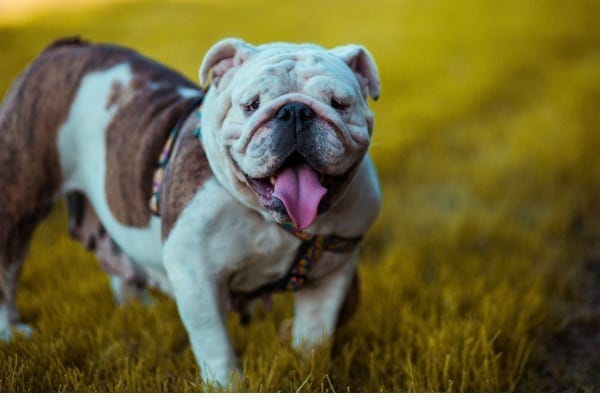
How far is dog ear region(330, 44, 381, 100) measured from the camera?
242cm

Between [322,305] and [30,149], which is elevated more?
[30,149]

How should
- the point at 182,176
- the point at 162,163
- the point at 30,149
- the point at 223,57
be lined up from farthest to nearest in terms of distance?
the point at 30,149 → the point at 162,163 → the point at 182,176 → the point at 223,57

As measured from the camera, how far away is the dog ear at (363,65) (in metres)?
2.42

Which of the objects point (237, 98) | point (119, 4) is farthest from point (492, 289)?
point (119, 4)

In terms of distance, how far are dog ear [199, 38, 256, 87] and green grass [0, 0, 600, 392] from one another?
81 centimetres

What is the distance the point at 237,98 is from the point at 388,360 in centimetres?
126

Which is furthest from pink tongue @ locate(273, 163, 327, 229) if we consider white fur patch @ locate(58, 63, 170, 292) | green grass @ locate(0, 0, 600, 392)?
white fur patch @ locate(58, 63, 170, 292)

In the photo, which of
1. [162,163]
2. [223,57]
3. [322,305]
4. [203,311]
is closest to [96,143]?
[162,163]

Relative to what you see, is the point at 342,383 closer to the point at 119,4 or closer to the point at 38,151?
the point at 38,151

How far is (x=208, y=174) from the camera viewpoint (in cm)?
A: 250

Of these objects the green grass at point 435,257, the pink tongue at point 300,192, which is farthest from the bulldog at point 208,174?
the green grass at point 435,257

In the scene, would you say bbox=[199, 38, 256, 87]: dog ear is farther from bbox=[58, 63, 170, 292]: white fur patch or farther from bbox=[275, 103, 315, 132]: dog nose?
bbox=[58, 63, 170, 292]: white fur patch

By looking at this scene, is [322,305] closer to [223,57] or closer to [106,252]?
[223,57]

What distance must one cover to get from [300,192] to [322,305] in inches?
29.7
